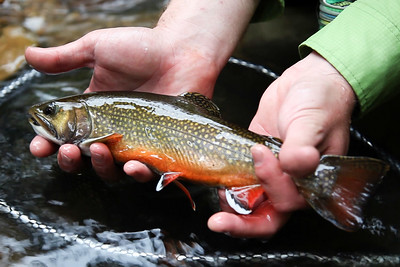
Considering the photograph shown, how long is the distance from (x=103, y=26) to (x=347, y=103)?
279cm

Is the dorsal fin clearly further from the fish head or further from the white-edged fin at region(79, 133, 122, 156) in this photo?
the fish head

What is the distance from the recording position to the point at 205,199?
8.45ft

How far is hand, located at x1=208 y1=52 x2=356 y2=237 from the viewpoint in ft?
5.78

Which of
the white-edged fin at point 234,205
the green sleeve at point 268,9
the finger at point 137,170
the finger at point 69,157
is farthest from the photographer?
the green sleeve at point 268,9

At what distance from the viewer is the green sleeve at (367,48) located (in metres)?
2.31

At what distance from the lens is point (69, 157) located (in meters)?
2.31

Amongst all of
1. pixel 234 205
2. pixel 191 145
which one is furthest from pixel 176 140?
pixel 234 205

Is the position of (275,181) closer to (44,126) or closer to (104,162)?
(104,162)

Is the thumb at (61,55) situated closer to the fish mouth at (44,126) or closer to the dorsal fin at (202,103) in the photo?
the fish mouth at (44,126)

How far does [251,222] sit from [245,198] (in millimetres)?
114

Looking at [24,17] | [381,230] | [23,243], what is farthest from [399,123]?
[24,17]

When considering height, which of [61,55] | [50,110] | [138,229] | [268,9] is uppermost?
[268,9]

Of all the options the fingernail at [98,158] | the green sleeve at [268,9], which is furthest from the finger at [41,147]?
the green sleeve at [268,9]

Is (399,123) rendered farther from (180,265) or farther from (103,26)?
(103,26)
